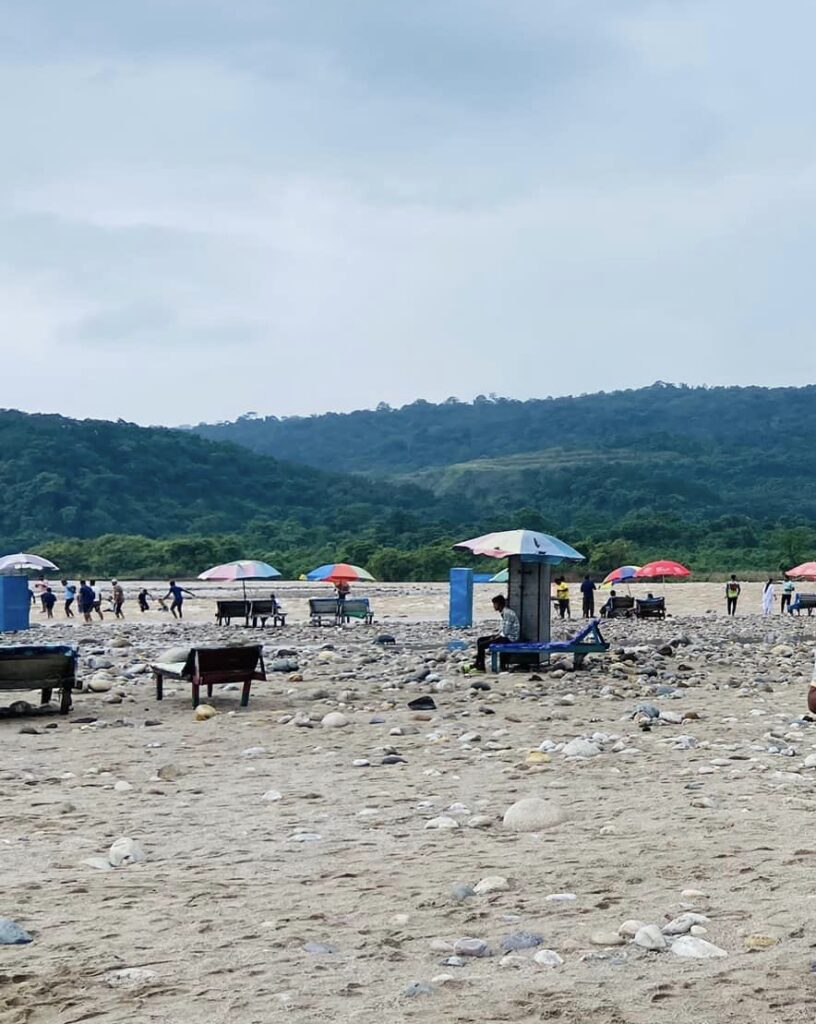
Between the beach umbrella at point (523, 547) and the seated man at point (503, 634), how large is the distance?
64cm

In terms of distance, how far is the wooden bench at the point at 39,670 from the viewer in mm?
12266

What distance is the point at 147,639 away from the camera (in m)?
27.0

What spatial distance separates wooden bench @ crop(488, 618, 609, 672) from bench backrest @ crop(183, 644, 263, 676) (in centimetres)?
435

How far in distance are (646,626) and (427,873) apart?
26.1m

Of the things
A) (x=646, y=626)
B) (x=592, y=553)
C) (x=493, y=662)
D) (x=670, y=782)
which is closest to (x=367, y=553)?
(x=592, y=553)

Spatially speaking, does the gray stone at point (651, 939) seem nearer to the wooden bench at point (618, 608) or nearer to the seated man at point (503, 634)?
the seated man at point (503, 634)

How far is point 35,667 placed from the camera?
12.4 meters

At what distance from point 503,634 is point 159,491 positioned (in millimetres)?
113535

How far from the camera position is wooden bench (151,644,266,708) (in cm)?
1298

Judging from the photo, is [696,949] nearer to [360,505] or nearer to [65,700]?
[65,700]

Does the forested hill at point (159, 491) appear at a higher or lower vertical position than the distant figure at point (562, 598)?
higher

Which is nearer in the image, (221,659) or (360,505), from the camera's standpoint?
(221,659)

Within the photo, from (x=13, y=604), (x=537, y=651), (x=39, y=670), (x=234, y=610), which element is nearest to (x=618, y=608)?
(x=234, y=610)

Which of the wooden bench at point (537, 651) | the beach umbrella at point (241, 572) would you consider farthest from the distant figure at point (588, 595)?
the wooden bench at point (537, 651)
